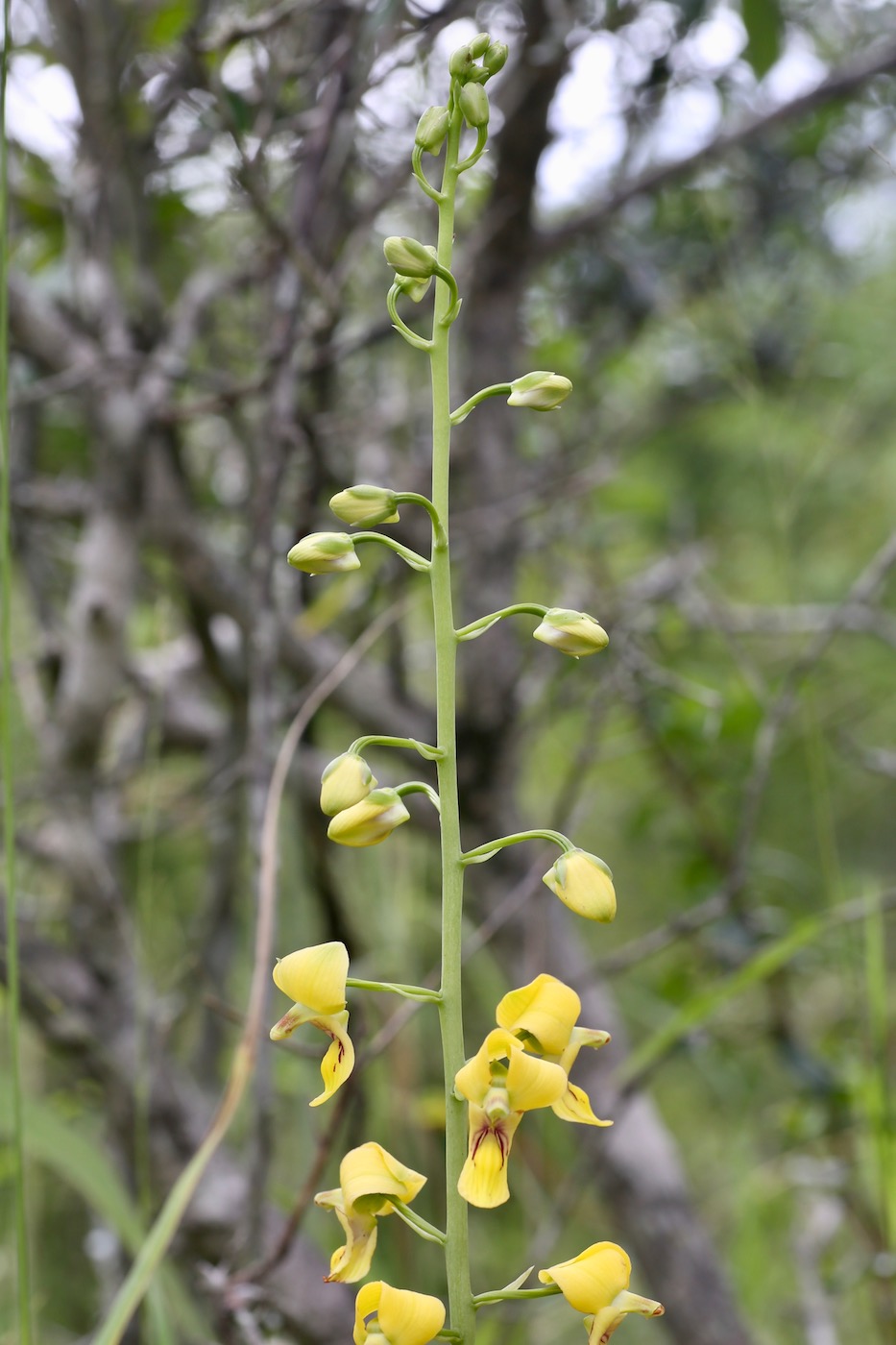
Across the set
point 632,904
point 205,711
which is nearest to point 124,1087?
point 205,711

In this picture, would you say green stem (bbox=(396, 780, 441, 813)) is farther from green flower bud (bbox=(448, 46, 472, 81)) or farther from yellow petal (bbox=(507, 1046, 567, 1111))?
green flower bud (bbox=(448, 46, 472, 81))

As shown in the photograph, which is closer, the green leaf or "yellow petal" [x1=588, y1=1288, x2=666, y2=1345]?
"yellow petal" [x1=588, y1=1288, x2=666, y2=1345]

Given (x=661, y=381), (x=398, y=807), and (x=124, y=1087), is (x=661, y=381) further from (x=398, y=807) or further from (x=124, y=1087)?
(x=398, y=807)

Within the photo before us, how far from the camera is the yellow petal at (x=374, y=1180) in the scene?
452mm

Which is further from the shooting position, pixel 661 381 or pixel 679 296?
pixel 661 381

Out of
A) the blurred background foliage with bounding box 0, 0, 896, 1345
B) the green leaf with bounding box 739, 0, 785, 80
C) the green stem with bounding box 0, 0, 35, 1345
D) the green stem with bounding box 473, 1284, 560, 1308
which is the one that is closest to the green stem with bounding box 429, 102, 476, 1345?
the green stem with bounding box 473, 1284, 560, 1308

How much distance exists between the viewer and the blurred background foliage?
1071 millimetres

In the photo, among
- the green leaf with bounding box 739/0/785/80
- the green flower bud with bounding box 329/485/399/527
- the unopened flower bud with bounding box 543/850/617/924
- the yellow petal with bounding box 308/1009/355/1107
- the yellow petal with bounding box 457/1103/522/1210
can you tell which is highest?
the green leaf with bounding box 739/0/785/80

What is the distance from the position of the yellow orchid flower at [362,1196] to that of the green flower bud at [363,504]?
0.95 ft

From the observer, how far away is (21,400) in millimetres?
1198

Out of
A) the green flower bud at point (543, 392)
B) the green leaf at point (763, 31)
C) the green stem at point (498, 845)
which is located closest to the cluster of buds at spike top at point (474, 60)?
the green flower bud at point (543, 392)

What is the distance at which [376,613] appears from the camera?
4.99 feet

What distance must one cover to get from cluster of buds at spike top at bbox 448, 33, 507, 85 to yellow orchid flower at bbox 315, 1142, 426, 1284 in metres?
0.50

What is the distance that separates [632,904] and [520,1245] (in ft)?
2.80
